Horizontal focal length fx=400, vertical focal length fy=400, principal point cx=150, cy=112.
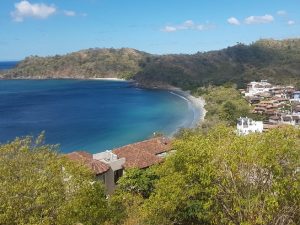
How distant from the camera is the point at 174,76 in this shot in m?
200

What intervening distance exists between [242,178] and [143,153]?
2673 cm

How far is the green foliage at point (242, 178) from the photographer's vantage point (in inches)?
690

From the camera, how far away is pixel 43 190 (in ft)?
54.1

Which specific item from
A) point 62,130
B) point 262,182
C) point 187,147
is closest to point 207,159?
point 187,147

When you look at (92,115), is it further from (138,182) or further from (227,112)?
(138,182)

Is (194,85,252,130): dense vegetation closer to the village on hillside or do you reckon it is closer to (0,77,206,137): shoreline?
(0,77,206,137): shoreline

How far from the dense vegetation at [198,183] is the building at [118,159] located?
1486 cm

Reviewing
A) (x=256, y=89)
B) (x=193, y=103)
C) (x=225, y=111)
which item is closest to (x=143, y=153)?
(x=225, y=111)

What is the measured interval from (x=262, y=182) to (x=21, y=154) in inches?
444

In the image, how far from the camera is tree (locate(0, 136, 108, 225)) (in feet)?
51.2

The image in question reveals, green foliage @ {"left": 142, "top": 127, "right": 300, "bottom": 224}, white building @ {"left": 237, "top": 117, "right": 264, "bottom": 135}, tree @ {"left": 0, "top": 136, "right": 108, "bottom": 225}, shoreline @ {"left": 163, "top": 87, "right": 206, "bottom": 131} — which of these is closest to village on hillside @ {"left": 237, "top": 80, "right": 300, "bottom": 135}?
white building @ {"left": 237, "top": 117, "right": 264, "bottom": 135}

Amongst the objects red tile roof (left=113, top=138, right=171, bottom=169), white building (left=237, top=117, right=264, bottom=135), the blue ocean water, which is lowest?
the blue ocean water

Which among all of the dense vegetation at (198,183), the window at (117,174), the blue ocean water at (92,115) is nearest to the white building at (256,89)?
the blue ocean water at (92,115)

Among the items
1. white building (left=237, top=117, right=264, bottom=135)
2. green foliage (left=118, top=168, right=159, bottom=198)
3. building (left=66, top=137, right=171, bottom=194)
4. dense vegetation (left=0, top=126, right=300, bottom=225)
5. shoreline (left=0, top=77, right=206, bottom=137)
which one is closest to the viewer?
dense vegetation (left=0, top=126, right=300, bottom=225)
